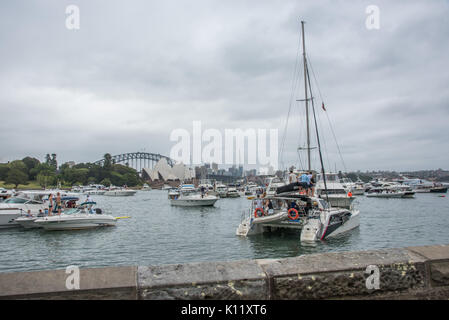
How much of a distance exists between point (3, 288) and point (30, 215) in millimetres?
29406

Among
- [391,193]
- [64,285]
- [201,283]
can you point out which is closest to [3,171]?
[391,193]

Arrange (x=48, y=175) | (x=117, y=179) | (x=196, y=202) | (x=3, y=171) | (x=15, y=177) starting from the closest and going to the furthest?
(x=196, y=202) → (x=15, y=177) → (x=3, y=171) → (x=48, y=175) → (x=117, y=179)

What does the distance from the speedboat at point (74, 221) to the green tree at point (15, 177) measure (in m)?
134

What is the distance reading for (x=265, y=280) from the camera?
2.94 m

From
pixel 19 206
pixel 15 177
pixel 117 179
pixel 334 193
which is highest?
pixel 15 177

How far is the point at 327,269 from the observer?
3070 mm

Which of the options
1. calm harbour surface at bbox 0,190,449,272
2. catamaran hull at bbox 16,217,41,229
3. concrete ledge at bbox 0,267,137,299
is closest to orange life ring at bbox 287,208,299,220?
calm harbour surface at bbox 0,190,449,272

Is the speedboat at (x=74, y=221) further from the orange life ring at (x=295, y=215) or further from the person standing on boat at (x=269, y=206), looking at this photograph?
the orange life ring at (x=295, y=215)

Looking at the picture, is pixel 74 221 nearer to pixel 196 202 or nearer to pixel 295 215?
pixel 295 215

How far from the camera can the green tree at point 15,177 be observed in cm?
14150

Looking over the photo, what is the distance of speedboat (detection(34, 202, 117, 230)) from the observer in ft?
86.0

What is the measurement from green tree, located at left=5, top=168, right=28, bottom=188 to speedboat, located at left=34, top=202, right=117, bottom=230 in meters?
134

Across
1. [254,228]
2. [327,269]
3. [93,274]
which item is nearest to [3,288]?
[93,274]

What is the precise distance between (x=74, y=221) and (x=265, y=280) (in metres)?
26.9
